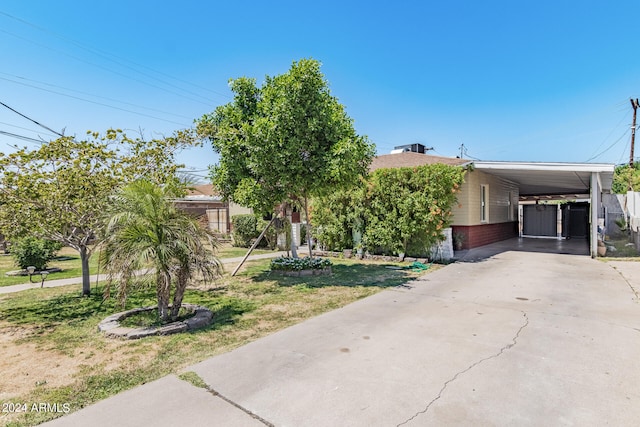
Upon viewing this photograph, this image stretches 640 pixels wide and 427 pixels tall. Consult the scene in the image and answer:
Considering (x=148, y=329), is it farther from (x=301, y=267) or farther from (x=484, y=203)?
(x=484, y=203)

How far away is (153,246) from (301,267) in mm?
5178

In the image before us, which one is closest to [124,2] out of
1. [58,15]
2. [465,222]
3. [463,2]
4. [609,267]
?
[58,15]

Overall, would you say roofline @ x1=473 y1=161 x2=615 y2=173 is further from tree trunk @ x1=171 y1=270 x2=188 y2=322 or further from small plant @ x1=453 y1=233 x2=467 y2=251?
tree trunk @ x1=171 y1=270 x2=188 y2=322

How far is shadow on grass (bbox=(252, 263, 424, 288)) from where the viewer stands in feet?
27.3

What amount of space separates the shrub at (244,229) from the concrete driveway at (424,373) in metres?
12.0

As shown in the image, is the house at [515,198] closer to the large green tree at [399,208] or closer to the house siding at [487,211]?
the house siding at [487,211]

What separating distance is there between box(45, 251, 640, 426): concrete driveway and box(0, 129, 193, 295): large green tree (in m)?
4.08

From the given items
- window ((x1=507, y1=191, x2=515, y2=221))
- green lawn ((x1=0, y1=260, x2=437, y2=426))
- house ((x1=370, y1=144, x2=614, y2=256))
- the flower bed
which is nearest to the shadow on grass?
green lawn ((x1=0, y1=260, x2=437, y2=426))

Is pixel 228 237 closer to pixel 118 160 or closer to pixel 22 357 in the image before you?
pixel 118 160

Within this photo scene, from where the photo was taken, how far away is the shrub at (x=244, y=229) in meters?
17.4

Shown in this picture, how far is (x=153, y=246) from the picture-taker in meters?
4.70

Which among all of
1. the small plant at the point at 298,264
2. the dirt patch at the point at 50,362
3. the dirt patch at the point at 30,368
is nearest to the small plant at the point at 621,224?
the small plant at the point at 298,264

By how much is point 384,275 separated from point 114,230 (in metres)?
6.72

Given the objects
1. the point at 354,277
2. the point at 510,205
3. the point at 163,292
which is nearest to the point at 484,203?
the point at 510,205
